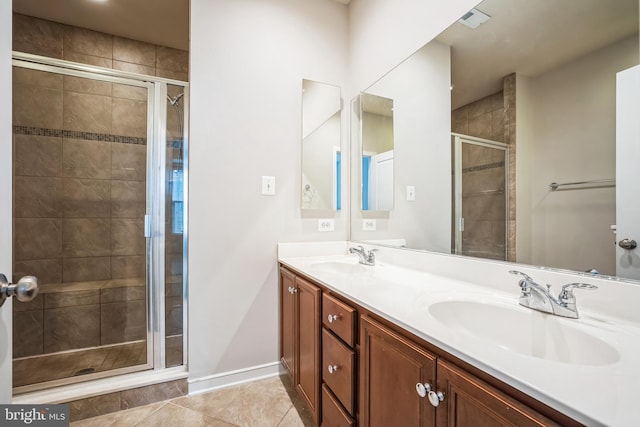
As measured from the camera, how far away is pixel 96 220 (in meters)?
2.24

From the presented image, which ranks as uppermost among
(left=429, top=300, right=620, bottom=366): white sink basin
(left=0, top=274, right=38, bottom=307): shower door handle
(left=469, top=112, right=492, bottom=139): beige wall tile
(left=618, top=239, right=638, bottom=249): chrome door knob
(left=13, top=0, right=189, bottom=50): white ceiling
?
(left=13, top=0, right=189, bottom=50): white ceiling

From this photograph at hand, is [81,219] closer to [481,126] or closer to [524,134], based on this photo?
[481,126]

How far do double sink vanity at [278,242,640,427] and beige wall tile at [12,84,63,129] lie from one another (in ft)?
7.22

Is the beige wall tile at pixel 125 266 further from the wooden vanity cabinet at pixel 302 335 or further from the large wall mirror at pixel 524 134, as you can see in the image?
the large wall mirror at pixel 524 134

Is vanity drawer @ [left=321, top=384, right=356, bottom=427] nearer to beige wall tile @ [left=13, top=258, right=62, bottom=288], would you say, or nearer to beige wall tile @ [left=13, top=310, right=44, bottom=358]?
beige wall tile @ [left=13, top=310, right=44, bottom=358]

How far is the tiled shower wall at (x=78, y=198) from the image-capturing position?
6.49ft

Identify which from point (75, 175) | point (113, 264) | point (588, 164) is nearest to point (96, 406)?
point (113, 264)

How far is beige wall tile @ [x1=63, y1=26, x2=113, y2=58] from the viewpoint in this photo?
2203 millimetres

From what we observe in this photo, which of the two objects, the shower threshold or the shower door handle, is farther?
the shower threshold

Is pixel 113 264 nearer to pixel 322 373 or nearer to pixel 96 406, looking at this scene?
pixel 96 406

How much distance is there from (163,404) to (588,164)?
223cm

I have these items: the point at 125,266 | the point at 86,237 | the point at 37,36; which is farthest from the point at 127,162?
the point at 37,36

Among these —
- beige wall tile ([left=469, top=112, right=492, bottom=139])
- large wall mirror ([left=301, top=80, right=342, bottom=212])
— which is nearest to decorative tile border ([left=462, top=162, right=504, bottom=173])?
beige wall tile ([left=469, top=112, right=492, bottom=139])

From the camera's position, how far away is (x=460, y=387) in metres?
0.58
